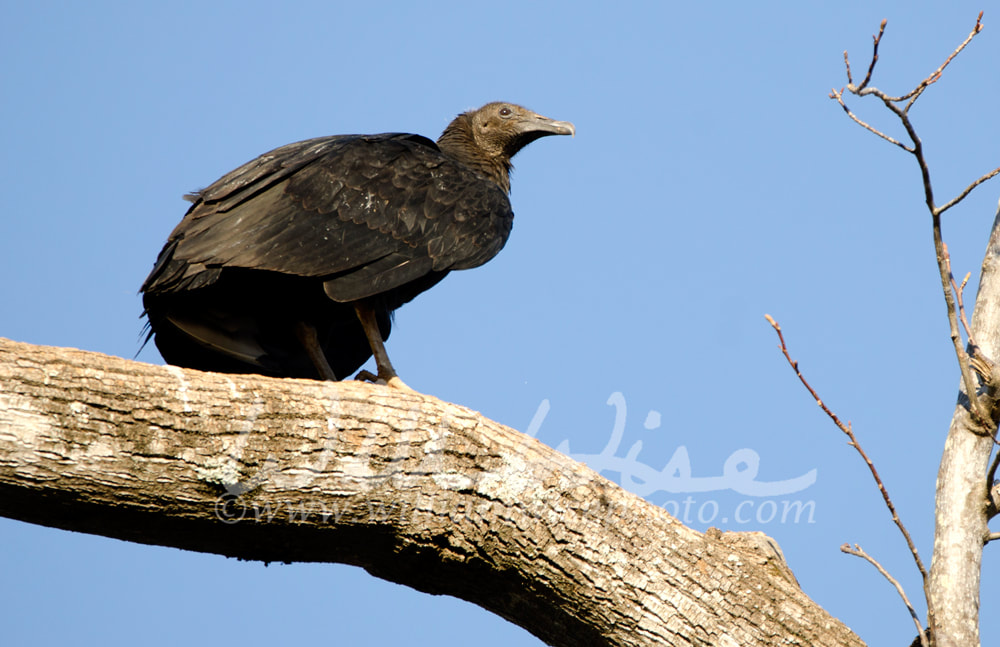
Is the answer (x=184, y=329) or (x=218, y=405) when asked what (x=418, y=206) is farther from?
(x=218, y=405)

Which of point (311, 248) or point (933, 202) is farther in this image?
point (311, 248)

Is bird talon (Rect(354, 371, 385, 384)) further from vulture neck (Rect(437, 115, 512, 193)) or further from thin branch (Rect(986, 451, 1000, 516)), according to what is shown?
thin branch (Rect(986, 451, 1000, 516))

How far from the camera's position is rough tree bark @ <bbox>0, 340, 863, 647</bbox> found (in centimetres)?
274

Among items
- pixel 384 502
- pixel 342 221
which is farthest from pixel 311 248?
pixel 384 502

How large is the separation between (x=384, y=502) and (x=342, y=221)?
1706mm

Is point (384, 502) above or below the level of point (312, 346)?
below

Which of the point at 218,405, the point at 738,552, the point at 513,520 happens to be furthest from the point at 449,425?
the point at 738,552

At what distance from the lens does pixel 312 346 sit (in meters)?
4.70

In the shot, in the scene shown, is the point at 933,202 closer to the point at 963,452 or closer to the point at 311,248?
the point at 963,452

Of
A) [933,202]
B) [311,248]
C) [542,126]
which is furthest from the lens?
[542,126]

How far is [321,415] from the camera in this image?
3002 millimetres

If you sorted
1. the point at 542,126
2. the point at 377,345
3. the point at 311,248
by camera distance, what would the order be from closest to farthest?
1. the point at 311,248
2. the point at 377,345
3. the point at 542,126

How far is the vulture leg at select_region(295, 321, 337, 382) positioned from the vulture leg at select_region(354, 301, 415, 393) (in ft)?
0.84

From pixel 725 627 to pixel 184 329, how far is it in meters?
2.58
